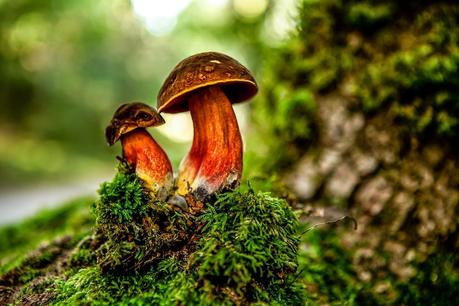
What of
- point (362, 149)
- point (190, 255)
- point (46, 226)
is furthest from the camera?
point (46, 226)

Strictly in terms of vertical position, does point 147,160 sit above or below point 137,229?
above

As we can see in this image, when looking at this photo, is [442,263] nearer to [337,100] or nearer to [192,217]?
[337,100]

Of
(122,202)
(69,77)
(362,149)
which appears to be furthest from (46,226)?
(69,77)

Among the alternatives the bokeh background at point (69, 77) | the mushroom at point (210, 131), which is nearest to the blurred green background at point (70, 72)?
the bokeh background at point (69, 77)

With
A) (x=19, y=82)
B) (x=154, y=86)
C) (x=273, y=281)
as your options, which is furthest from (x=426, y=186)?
(x=154, y=86)

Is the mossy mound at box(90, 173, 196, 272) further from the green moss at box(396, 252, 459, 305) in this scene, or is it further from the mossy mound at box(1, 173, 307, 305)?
the green moss at box(396, 252, 459, 305)

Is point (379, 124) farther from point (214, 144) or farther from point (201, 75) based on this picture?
point (201, 75)
